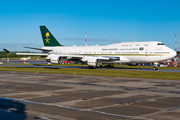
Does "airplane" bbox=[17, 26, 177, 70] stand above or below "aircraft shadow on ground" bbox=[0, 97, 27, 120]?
above

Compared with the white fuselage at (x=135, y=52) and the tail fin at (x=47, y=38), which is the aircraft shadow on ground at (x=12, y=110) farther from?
the tail fin at (x=47, y=38)

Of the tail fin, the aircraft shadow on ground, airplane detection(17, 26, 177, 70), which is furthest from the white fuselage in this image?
the aircraft shadow on ground

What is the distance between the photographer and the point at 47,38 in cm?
6462

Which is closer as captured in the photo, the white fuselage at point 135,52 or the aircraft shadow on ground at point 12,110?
the aircraft shadow on ground at point 12,110

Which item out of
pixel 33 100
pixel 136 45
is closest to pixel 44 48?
pixel 136 45

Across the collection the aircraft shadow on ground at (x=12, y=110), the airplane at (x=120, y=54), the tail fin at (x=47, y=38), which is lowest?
the aircraft shadow on ground at (x=12, y=110)

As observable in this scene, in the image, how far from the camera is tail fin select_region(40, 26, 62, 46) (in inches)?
2530

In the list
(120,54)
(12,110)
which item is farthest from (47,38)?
(12,110)

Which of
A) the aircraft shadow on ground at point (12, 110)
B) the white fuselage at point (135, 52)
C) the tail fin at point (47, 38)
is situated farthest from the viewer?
the tail fin at point (47, 38)

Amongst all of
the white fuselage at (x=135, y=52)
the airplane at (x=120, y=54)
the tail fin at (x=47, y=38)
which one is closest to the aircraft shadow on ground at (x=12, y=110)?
the airplane at (x=120, y=54)

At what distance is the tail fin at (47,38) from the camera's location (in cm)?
6425

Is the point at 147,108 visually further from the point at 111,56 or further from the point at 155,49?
the point at 111,56

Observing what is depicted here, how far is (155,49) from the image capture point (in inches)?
1902

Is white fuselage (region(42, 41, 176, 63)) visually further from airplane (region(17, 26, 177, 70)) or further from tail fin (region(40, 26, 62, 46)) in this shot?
tail fin (region(40, 26, 62, 46))
